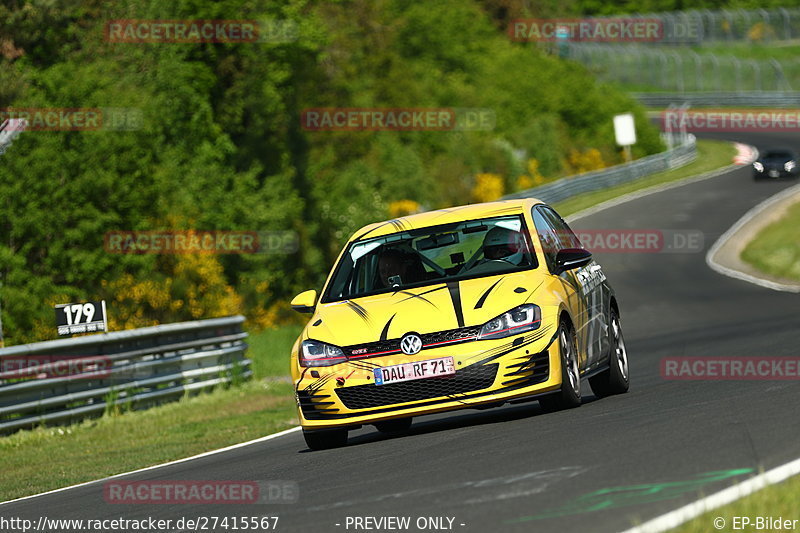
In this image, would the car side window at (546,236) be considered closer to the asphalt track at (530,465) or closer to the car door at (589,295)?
the car door at (589,295)

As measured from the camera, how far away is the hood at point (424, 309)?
33.4ft

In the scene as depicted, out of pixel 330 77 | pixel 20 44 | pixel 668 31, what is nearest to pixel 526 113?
pixel 330 77

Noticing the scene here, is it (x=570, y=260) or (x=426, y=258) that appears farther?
(x=426, y=258)

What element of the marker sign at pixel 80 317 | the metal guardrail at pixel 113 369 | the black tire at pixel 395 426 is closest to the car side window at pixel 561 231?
the black tire at pixel 395 426

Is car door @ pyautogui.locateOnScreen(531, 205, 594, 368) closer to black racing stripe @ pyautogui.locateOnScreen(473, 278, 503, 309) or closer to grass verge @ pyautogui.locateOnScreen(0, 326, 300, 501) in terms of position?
black racing stripe @ pyautogui.locateOnScreen(473, 278, 503, 309)

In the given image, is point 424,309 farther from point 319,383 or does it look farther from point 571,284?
point 571,284

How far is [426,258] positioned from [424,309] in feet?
3.83

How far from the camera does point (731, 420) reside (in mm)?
8805

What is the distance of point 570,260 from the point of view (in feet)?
36.3

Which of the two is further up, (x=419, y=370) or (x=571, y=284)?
(x=571, y=284)

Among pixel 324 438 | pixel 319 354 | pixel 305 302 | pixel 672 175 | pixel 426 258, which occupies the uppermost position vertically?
pixel 672 175

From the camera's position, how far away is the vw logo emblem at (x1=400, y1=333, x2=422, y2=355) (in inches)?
398

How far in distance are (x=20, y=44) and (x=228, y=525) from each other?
44.1 meters

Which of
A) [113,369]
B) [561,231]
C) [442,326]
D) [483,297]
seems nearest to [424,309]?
[442,326]
